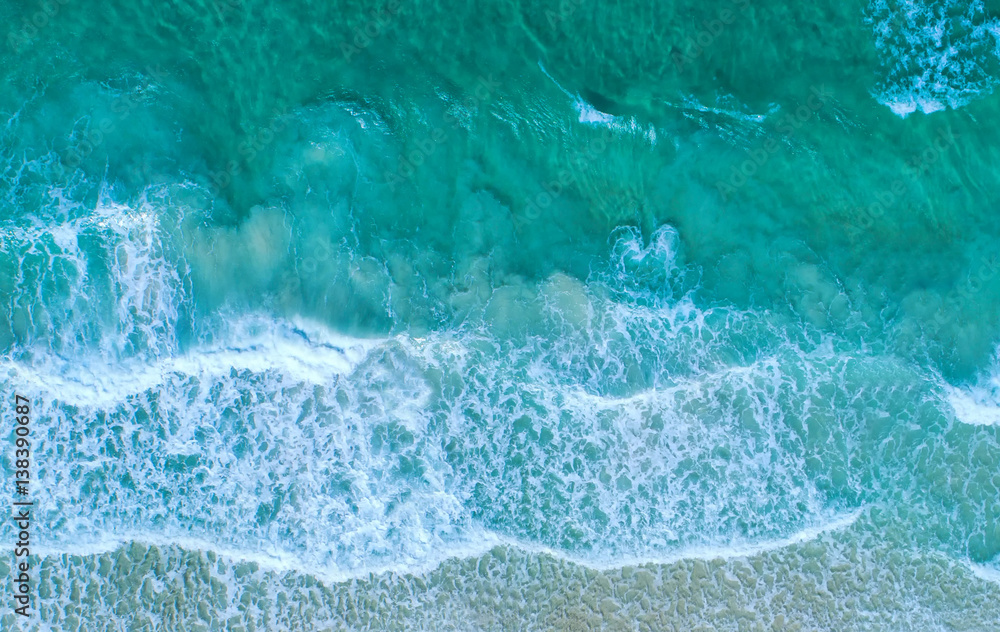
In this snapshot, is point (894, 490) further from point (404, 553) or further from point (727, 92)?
point (404, 553)

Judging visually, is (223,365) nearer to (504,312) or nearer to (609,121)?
(504,312)

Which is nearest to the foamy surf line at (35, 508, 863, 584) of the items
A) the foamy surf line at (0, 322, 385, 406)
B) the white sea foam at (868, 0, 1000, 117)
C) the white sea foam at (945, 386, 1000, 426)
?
the foamy surf line at (0, 322, 385, 406)

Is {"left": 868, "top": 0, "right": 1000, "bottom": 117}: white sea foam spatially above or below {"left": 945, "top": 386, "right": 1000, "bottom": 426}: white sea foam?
above

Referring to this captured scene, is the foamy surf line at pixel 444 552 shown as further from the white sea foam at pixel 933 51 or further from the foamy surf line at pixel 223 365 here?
the white sea foam at pixel 933 51

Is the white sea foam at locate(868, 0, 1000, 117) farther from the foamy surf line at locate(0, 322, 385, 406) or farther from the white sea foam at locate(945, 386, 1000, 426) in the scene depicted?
the foamy surf line at locate(0, 322, 385, 406)

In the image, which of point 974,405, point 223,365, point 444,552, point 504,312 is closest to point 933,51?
point 974,405

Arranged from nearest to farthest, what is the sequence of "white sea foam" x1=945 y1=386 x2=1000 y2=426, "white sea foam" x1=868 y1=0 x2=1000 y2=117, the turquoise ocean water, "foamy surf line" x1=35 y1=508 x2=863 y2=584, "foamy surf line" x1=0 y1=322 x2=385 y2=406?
"foamy surf line" x1=35 y1=508 x2=863 y2=584 < the turquoise ocean water < "foamy surf line" x1=0 y1=322 x2=385 y2=406 < "white sea foam" x1=945 y1=386 x2=1000 y2=426 < "white sea foam" x1=868 y1=0 x2=1000 y2=117

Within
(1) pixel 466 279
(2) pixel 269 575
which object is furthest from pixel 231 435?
(1) pixel 466 279
